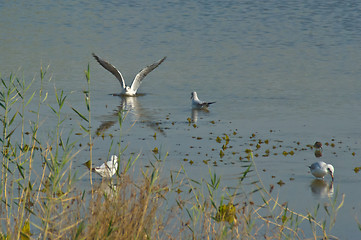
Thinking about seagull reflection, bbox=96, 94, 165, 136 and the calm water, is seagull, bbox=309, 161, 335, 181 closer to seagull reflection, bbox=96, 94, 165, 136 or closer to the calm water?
the calm water

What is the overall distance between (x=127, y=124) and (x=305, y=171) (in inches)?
144

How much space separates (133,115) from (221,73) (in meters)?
4.67

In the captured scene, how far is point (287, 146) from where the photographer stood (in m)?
10.1

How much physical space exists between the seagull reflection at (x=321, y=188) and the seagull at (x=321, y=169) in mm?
89

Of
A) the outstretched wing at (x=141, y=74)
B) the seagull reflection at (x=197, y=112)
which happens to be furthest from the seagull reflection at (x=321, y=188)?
the outstretched wing at (x=141, y=74)

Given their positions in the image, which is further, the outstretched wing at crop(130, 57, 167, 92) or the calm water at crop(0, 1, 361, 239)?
the outstretched wing at crop(130, 57, 167, 92)

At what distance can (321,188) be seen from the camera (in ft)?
27.1

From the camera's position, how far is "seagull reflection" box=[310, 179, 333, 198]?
317 inches

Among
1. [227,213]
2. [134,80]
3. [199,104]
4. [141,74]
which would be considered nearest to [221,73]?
[141,74]

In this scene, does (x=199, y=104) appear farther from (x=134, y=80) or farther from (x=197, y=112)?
(x=134, y=80)

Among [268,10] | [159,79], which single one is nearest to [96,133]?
[159,79]

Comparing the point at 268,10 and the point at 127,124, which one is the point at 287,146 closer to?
the point at 127,124

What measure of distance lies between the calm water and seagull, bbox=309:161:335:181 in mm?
204

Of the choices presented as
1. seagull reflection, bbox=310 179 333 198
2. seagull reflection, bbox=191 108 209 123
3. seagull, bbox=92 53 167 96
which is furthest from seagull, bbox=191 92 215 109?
seagull reflection, bbox=310 179 333 198
